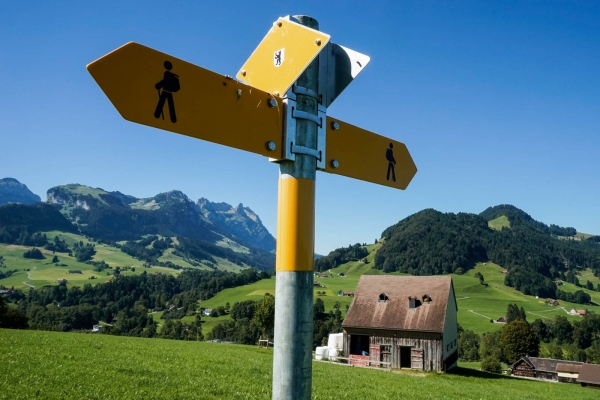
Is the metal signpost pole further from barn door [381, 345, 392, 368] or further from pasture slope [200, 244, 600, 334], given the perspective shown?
pasture slope [200, 244, 600, 334]

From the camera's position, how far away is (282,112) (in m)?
2.81

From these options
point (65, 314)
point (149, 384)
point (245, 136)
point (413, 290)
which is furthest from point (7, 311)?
point (65, 314)

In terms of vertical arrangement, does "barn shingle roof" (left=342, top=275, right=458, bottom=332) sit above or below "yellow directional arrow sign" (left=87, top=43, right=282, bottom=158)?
below

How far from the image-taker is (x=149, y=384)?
1171 cm

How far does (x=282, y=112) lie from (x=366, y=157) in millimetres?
971

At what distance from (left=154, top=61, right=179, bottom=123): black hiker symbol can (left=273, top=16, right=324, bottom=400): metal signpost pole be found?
2.37 ft

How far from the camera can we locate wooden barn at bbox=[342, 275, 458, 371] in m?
35.6

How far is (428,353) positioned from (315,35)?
37.1m

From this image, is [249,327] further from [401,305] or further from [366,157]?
[366,157]

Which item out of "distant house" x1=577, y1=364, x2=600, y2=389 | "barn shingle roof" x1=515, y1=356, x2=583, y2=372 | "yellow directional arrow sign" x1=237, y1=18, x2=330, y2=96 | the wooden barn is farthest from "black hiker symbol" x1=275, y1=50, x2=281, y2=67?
"barn shingle roof" x1=515, y1=356, x2=583, y2=372

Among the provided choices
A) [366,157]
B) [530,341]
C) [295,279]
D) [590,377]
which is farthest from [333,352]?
[530,341]

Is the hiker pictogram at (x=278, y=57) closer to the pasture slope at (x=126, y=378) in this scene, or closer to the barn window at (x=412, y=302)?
the pasture slope at (x=126, y=378)

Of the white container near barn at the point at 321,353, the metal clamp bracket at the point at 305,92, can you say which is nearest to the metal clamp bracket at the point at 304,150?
the metal clamp bracket at the point at 305,92

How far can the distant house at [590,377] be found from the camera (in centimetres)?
4475
